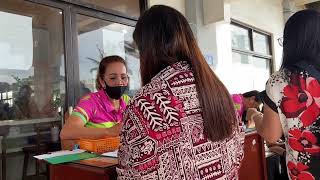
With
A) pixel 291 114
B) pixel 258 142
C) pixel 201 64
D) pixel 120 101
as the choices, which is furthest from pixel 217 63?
pixel 201 64

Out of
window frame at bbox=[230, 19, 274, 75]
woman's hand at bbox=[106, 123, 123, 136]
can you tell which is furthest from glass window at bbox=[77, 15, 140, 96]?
window frame at bbox=[230, 19, 274, 75]

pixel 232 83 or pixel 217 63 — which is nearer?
pixel 217 63

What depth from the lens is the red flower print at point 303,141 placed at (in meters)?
1.21

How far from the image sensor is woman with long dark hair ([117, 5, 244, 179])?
876 millimetres

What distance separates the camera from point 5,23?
2.34m

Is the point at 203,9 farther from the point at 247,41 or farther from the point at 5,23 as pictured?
the point at 5,23

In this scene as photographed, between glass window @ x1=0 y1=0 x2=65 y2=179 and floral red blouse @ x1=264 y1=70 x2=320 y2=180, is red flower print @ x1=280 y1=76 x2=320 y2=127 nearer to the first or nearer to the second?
floral red blouse @ x1=264 y1=70 x2=320 y2=180

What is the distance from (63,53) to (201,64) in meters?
1.98

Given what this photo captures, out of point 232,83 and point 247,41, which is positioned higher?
point 247,41

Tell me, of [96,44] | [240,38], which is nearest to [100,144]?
[96,44]

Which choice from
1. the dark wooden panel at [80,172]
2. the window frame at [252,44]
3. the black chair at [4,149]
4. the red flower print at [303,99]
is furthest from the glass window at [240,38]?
the dark wooden panel at [80,172]

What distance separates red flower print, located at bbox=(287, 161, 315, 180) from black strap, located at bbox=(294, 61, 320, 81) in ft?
1.19

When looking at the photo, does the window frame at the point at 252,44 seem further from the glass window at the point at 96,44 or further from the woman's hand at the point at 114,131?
the woman's hand at the point at 114,131

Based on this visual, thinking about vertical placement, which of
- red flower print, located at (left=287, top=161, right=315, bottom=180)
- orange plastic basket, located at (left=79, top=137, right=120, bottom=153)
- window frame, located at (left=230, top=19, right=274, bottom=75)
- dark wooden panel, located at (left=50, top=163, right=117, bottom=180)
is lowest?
red flower print, located at (left=287, top=161, right=315, bottom=180)
